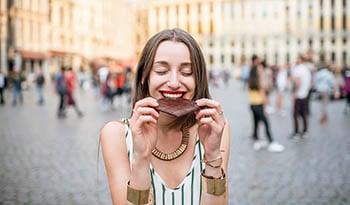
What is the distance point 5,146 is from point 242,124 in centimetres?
Answer: 582

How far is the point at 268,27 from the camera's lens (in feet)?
255

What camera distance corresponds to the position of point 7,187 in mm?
5332

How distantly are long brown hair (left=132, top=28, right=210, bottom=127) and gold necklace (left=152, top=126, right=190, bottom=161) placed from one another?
4 cm

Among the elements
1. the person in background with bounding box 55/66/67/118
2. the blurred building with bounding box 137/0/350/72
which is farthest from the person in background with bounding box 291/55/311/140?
the blurred building with bounding box 137/0/350/72

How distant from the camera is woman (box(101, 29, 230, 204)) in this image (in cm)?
162

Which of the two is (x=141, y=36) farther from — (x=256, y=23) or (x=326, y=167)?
(x=326, y=167)

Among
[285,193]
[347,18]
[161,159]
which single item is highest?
[347,18]

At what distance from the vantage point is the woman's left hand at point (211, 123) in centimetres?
162

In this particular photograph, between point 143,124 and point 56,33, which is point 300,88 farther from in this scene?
point 56,33

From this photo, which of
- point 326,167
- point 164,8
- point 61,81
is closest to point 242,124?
point 326,167

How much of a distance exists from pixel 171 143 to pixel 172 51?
0.37 m

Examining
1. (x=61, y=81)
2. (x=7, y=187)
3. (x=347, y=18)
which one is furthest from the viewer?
(x=347, y=18)

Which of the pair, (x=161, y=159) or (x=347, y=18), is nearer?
(x=161, y=159)

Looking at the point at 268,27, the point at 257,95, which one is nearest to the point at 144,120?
the point at 257,95
